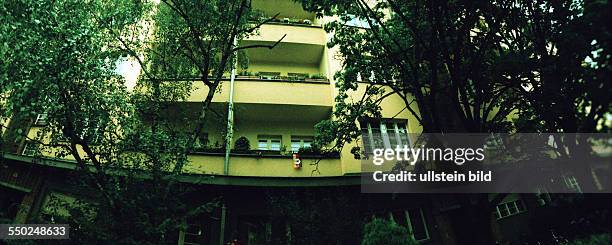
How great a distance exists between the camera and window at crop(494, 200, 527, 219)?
15286mm

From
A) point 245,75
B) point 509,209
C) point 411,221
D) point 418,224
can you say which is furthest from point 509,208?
point 245,75

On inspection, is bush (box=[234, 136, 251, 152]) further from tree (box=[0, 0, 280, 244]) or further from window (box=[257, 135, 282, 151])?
tree (box=[0, 0, 280, 244])

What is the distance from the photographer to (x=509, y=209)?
50.7 ft

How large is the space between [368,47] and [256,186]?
6424 millimetres

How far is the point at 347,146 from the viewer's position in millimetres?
14008

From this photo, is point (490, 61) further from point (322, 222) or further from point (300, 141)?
point (300, 141)

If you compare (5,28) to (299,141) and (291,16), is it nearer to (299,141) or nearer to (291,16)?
(299,141)

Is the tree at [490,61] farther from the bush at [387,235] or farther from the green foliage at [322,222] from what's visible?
the green foliage at [322,222]

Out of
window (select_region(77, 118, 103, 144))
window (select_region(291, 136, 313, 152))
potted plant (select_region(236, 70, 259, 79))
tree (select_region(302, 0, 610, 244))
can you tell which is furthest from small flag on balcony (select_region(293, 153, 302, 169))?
window (select_region(77, 118, 103, 144))

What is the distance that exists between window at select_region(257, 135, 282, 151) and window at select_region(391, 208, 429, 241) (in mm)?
6041

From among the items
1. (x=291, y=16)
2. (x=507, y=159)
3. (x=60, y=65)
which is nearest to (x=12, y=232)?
(x=60, y=65)

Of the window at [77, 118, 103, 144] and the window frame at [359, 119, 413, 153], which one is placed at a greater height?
the window frame at [359, 119, 413, 153]

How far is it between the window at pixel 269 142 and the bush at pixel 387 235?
8034mm

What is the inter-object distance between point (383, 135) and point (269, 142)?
17.4ft
